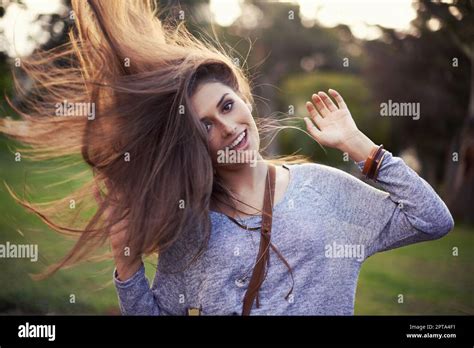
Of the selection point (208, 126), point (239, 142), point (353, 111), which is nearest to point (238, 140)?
point (239, 142)

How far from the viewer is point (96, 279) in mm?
5480

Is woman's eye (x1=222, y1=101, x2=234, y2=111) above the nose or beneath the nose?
above

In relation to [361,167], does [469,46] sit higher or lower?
higher

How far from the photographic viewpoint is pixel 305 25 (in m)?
9.78

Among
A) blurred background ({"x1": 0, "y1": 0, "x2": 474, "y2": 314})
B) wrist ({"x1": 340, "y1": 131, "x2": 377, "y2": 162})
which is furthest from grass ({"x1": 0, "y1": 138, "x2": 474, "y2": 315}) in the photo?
wrist ({"x1": 340, "y1": 131, "x2": 377, "y2": 162})

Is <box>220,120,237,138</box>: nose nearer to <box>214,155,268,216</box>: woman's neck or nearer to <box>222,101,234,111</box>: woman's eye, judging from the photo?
<box>222,101,234,111</box>: woman's eye

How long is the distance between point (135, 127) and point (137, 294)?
2.31 feet

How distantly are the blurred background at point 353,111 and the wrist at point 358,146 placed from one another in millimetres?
629

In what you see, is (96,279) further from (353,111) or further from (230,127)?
(353,111)

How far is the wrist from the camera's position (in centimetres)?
269

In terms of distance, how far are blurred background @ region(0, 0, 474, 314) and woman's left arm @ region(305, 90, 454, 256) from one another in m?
0.51

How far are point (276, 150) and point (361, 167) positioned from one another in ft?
20.9

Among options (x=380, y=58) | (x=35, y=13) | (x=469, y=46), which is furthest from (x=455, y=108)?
(x=35, y=13)
